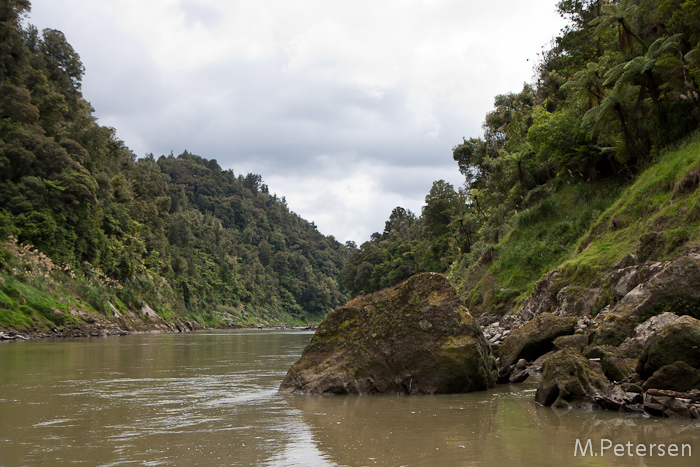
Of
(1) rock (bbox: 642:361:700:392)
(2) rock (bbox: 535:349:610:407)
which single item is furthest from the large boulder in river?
(1) rock (bbox: 642:361:700:392)

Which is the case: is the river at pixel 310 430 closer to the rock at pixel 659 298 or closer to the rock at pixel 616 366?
the rock at pixel 616 366

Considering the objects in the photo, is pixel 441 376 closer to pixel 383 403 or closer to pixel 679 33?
pixel 383 403

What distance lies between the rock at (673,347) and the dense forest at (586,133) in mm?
7462

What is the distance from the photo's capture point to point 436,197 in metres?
75.4

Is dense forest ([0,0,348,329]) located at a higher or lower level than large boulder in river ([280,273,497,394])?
higher

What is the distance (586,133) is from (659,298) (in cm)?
1991

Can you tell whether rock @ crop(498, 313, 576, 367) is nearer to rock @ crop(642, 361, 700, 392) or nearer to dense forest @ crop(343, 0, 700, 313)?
dense forest @ crop(343, 0, 700, 313)

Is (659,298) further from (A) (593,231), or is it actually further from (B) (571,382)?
(A) (593,231)

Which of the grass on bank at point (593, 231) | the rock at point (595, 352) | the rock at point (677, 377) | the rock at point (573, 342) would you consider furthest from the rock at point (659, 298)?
the rock at point (677, 377)

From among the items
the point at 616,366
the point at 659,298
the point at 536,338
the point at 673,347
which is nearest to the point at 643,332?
the point at 659,298

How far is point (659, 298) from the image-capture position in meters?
11.4

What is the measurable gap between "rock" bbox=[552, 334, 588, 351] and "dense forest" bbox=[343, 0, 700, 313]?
484 centimetres

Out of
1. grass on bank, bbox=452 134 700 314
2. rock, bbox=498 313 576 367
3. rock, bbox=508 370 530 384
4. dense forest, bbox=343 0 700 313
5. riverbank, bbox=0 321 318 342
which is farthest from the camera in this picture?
riverbank, bbox=0 321 318 342

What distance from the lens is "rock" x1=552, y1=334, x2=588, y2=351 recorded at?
1183cm
